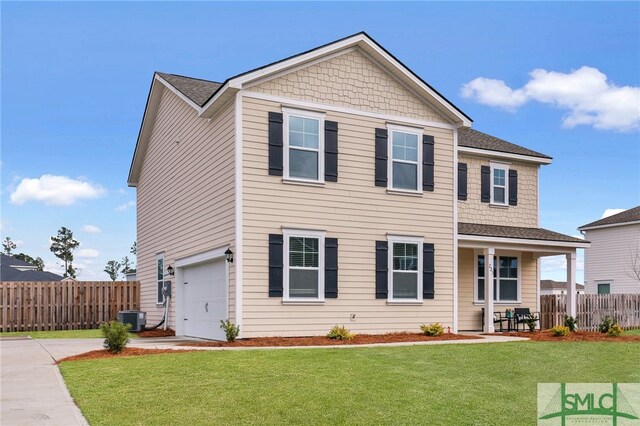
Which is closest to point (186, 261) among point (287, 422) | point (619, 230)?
point (287, 422)

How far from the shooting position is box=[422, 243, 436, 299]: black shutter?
1823 cm

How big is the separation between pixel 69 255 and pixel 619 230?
57.9 metres

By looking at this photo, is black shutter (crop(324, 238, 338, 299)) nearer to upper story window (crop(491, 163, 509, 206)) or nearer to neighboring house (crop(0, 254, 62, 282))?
upper story window (crop(491, 163, 509, 206))

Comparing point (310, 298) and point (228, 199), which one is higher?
point (228, 199)

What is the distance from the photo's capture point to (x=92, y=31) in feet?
67.5

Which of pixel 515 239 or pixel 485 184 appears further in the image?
pixel 485 184

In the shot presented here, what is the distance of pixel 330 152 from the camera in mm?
16969

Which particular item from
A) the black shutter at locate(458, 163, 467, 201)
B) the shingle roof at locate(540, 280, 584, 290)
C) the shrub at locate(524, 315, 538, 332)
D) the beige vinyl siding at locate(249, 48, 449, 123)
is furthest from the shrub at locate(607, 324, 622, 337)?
the shingle roof at locate(540, 280, 584, 290)

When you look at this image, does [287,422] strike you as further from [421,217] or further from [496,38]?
[496,38]

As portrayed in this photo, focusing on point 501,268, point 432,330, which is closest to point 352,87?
point 432,330

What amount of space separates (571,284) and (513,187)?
3860 millimetres

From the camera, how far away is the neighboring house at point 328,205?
15891 millimetres

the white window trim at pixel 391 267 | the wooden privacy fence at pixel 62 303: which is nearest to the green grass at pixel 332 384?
the white window trim at pixel 391 267

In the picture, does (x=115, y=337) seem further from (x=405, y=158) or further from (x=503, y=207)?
(x=503, y=207)
